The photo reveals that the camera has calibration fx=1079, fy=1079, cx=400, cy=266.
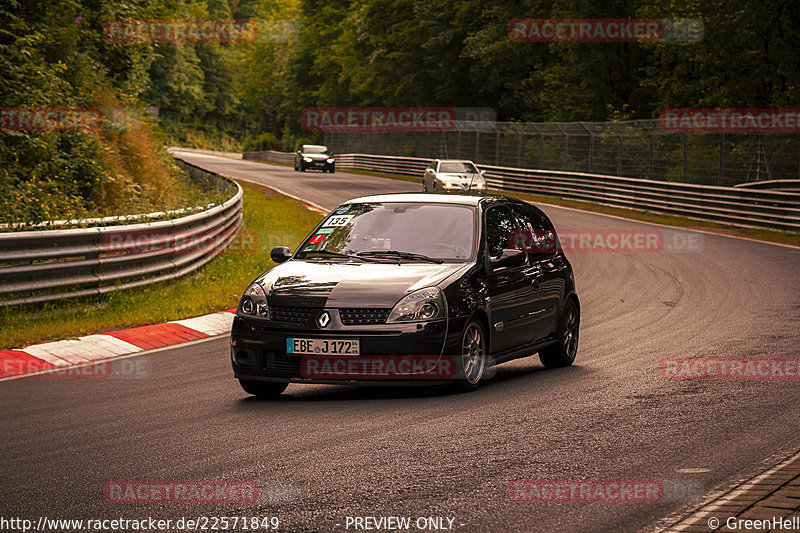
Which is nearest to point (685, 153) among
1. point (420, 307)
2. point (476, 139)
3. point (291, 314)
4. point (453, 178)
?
point (453, 178)

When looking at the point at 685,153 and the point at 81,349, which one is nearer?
the point at 81,349

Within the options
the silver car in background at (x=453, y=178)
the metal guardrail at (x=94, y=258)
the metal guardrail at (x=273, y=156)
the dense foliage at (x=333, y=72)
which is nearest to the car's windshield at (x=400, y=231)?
the metal guardrail at (x=94, y=258)

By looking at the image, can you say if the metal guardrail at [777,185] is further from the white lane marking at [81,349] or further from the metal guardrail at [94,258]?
the white lane marking at [81,349]

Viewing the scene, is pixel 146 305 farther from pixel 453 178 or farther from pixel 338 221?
pixel 453 178

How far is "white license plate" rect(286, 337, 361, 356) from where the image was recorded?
817 cm

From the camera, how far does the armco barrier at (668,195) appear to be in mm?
27344

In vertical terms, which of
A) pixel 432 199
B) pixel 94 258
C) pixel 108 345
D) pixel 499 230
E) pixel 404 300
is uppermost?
pixel 432 199

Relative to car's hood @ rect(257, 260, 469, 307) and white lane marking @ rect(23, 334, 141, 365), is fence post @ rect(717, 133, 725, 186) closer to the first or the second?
white lane marking @ rect(23, 334, 141, 365)

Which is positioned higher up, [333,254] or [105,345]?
[333,254]

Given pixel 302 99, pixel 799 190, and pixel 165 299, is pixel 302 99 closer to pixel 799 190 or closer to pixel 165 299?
pixel 799 190

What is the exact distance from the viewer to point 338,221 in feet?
32.3

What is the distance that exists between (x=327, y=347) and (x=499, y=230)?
2371mm

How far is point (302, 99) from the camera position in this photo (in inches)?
3784

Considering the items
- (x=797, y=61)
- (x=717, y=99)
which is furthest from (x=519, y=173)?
(x=797, y=61)
